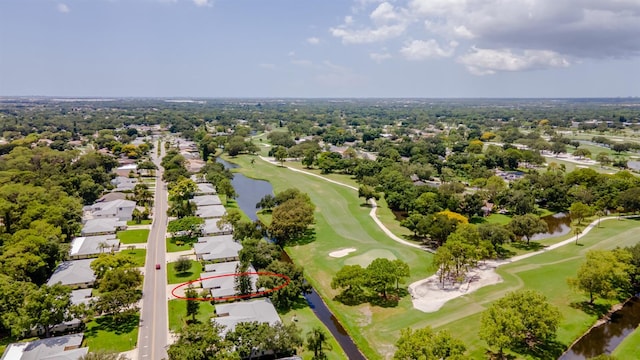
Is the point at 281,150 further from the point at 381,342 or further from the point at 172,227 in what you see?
the point at 381,342

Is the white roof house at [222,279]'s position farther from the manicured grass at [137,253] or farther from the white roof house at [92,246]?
the white roof house at [92,246]

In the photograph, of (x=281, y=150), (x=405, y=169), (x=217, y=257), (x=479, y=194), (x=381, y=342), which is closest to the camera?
(x=381, y=342)

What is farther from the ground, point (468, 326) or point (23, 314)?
point (23, 314)

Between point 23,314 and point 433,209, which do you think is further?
point 433,209

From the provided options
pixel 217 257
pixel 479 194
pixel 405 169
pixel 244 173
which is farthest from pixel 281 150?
pixel 217 257

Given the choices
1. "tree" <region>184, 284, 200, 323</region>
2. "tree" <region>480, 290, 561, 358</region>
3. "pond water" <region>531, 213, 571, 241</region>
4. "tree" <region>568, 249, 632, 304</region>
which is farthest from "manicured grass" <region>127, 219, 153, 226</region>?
"pond water" <region>531, 213, 571, 241</region>

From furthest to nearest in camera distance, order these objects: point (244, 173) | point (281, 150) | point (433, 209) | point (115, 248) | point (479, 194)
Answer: point (281, 150) < point (244, 173) < point (479, 194) < point (433, 209) < point (115, 248)

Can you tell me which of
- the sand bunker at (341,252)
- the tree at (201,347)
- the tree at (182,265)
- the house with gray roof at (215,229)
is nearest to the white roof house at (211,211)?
the house with gray roof at (215,229)

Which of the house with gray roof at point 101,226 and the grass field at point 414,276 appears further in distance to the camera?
the house with gray roof at point 101,226
